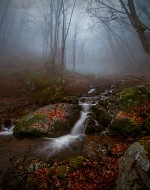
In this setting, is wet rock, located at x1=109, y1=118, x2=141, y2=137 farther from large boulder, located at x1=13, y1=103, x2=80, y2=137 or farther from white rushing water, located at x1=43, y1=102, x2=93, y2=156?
large boulder, located at x1=13, y1=103, x2=80, y2=137

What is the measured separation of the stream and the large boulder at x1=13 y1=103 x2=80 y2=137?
14.5 inches

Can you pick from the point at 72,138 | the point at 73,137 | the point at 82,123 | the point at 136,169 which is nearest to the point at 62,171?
the point at 136,169

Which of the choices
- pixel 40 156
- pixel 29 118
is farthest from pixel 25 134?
pixel 40 156

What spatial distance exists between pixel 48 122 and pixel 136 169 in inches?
246

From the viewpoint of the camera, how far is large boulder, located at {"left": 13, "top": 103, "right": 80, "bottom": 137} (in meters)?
8.98

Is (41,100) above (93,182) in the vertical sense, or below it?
above

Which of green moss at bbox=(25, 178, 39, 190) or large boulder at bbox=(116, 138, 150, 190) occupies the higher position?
large boulder at bbox=(116, 138, 150, 190)

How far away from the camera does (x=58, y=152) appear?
7070 mm

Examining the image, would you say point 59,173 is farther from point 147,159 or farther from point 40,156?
point 147,159

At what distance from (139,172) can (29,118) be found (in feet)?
22.8

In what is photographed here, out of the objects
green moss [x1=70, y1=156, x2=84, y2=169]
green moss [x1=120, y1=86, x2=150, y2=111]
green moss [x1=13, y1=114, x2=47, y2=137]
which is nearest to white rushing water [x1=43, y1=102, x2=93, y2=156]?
green moss [x1=13, y1=114, x2=47, y2=137]

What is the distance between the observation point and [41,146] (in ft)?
25.1

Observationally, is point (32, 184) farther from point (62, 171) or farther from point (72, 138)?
point (72, 138)

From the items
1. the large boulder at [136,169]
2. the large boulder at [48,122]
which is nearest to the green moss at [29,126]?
the large boulder at [48,122]
